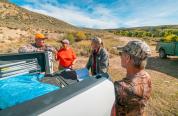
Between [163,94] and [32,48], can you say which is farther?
[163,94]

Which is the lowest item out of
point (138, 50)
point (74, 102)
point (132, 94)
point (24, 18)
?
point (132, 94)

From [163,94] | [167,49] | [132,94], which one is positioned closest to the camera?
[132,94]

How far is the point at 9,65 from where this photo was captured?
3.60 metres

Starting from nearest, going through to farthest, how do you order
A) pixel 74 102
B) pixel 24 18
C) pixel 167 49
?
pixel 74 102, pixel 167 49, pixel 24 18

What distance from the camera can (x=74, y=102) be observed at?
6.25 feet

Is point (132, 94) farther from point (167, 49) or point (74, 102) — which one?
point (167, 49)

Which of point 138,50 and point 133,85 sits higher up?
point 138,50

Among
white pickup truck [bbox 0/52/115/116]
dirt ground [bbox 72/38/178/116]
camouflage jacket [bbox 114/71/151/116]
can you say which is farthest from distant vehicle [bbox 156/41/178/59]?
white pickup truck [bbox 0/52/115/116]

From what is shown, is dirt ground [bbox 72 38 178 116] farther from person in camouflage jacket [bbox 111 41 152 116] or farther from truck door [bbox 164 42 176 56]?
truck door [bbox 164 42 176 56]

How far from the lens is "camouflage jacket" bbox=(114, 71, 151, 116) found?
8.30 feet

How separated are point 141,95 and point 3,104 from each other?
1.42 m

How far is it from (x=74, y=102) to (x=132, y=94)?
85cm

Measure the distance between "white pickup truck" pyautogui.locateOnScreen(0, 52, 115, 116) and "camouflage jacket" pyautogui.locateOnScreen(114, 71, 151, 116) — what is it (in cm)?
17

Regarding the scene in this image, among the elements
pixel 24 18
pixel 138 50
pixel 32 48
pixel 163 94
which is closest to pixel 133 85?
pixel 138 50
